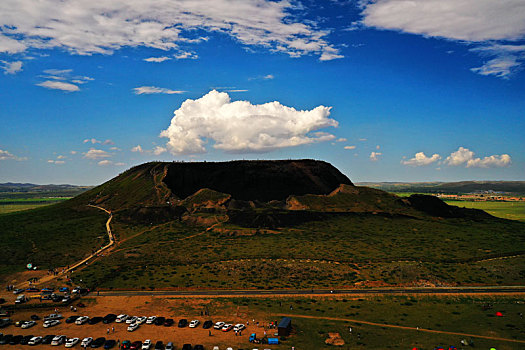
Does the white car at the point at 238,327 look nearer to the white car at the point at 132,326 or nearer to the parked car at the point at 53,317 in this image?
the white car at the point at 132,326

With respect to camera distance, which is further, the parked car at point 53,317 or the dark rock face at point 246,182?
the dark rock face at point 246,182

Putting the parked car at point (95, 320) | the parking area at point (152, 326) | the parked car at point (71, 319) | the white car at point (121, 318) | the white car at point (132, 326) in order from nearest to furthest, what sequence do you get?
the parking area at point (152, 326) < the white car at point (132, 326) < the white car at point (121, 318) < the parked car at point (95, 320) < the parked car at point (71, 319)

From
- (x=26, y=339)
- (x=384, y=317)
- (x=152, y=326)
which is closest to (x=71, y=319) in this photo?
(x=26, y=339)

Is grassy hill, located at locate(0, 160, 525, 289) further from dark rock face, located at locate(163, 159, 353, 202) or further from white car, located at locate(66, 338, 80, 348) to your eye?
white car, located at locate(66, 338, 80, 348)

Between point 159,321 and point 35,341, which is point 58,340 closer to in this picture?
point 35,341

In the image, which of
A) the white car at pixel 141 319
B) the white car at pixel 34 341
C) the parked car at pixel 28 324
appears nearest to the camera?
the white car at pixel 34 341

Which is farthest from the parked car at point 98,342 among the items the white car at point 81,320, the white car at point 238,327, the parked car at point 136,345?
the white car at point 238,327
